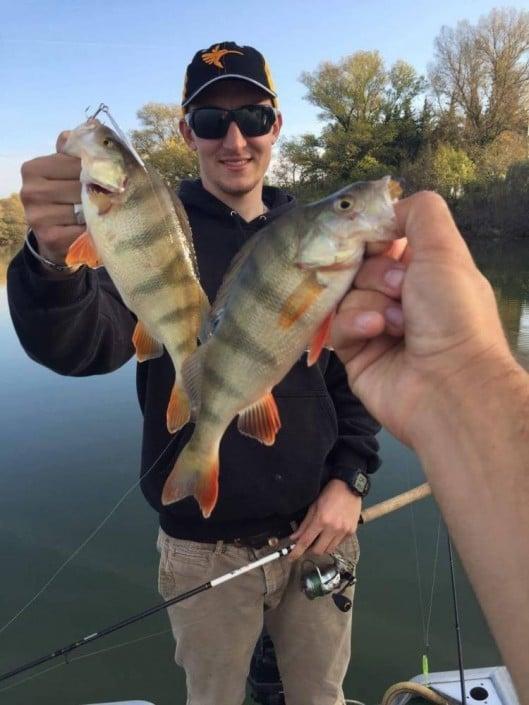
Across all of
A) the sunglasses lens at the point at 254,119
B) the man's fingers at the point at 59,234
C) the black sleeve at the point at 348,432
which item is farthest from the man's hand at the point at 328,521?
the sunglasses lens at the point at 254,119

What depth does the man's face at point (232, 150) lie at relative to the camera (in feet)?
8.58

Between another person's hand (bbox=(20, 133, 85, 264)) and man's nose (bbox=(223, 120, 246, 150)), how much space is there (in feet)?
3.52

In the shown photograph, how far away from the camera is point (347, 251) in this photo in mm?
1488

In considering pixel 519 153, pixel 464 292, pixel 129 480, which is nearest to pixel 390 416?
pixel 464 292

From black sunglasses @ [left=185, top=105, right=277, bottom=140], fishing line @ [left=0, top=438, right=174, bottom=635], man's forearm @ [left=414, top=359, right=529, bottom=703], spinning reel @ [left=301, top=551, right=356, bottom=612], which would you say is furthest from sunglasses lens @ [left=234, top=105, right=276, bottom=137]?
fishing line @ [left=0, top=438, right=174, bottom=635]

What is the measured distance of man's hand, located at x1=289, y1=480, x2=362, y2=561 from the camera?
254 centimetres

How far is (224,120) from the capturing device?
8.54 feet

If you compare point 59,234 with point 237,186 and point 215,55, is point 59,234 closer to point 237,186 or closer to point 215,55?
point 237,186

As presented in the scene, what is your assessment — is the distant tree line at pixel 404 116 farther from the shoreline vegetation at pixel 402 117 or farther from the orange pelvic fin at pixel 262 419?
the orange pelvic fin at pixel 262 419

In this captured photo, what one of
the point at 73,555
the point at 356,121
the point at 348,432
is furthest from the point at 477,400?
the point at 356,121

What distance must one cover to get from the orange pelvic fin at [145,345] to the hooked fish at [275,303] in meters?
0.13

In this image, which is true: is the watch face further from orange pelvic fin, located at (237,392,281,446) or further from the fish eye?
the fish eye

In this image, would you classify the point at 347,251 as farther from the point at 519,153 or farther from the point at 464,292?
the point at 519,153

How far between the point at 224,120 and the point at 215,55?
1.09 feet
